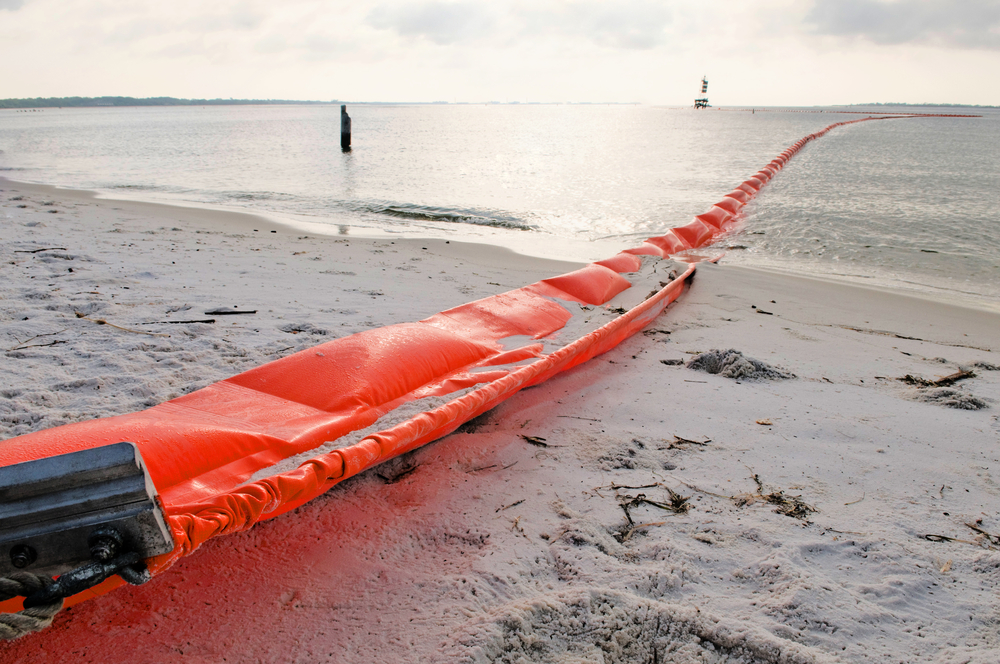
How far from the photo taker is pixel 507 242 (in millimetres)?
7141

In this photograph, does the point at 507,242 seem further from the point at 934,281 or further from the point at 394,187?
the point at 394,187

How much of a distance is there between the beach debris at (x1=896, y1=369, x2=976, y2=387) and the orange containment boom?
1.43m

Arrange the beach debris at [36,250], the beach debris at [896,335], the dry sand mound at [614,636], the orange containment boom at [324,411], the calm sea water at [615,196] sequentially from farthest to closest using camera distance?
the calm sea water at [615,196], the beach debris at [36,250], the beach debris at [896,335], the orange containment boom at [324,411], the dry sand mound at [614,636]

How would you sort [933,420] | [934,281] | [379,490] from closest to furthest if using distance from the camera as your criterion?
[379,490], [933,420], [934,281]

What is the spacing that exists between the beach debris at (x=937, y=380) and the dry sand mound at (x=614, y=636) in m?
2.16

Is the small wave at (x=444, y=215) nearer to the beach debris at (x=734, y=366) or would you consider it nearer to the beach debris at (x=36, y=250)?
the beach debris at (x=36, y=250)

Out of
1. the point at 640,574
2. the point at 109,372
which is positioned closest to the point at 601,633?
the point at 640,574

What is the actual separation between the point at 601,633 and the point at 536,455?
0.82 metres

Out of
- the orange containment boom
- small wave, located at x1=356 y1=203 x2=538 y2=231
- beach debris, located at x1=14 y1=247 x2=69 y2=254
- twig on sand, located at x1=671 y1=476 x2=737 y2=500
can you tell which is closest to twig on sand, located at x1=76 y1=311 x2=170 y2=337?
the orange containment boom

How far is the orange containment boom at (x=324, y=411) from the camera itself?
5.40ft

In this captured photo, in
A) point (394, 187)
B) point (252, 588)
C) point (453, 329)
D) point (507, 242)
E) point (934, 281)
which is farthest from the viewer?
point (394, 187)

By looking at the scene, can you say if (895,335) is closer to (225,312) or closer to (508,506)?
(508,506)

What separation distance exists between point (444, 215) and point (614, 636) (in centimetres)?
824

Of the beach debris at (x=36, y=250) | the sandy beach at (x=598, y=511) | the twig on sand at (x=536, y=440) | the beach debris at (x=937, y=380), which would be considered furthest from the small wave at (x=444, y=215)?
the twig on sand at (x=536, y=440)
